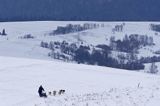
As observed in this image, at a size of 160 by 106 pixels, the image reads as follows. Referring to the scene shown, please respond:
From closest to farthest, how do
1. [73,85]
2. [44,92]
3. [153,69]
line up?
1. [44,92]
2. [73,85]
3. [153,69]

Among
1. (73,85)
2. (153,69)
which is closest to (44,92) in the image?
(73,85)

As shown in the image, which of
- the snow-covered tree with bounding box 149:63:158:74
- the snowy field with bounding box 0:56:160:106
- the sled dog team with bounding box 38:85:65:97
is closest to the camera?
the snowy field with bounding box 0:56:160:106

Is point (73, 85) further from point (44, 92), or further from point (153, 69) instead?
Result: point (153, 69)

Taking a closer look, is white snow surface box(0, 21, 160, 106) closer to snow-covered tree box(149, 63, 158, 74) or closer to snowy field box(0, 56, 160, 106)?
snowy field box(0, 56, 160, 106)

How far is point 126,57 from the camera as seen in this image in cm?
18588

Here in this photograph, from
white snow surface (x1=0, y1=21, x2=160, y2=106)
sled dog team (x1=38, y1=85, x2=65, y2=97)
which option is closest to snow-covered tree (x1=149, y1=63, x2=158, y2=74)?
white snow surface (x1=0, y1=21, x2=160, y2=106)

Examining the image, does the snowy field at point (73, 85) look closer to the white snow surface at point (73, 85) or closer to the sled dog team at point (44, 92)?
the white snow surface at point (73, 85)

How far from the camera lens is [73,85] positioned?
134ft

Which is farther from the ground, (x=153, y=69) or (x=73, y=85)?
(x=73, y=85)

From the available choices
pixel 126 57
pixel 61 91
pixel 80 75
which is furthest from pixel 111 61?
pixel 61 91

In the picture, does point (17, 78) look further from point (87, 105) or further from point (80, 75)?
point (87, 105)

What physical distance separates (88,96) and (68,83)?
8.70 m

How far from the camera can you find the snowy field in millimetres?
30891

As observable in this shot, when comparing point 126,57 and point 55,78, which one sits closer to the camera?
point 55,78
